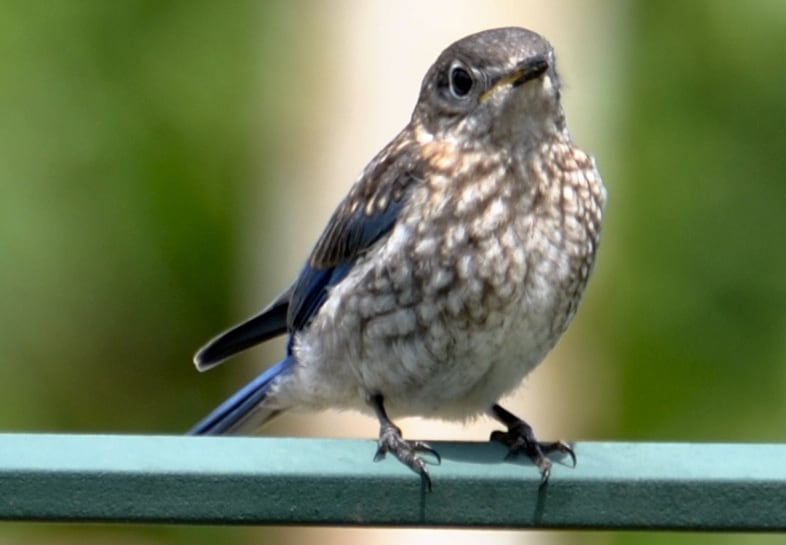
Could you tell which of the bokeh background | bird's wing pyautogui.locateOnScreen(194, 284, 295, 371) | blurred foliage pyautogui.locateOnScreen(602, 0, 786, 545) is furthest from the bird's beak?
blurred foliage pyautogui.locateOnScreen(602, 0, 786, 545)

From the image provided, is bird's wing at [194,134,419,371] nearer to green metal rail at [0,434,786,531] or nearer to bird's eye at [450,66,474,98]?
bird's eye at [450,66,474,98]

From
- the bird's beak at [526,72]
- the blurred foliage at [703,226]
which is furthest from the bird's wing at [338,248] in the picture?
the blurred foliage at [703,226]

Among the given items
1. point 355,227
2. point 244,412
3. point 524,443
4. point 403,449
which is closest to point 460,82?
point 355,227

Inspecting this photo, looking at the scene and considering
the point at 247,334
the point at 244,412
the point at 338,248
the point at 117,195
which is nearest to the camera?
the point at 338,248

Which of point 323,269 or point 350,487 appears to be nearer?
point 350,487

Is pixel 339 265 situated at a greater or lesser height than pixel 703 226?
greater

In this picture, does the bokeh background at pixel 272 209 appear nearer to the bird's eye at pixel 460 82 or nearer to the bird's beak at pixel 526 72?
the bird's eye at pixel 460 82

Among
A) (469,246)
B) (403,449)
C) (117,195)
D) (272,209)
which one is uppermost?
(469,246)

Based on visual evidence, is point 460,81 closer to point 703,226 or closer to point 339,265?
point 339,265
